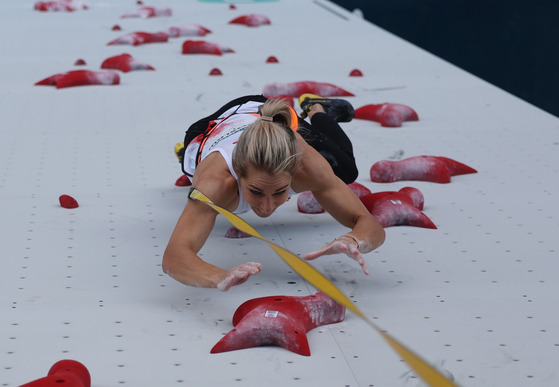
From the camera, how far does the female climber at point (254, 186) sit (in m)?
1.93

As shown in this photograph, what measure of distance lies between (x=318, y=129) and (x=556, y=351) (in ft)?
4.12

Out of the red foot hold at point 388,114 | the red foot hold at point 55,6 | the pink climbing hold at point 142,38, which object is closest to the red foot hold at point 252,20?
the pink climbing hold at point 142,38

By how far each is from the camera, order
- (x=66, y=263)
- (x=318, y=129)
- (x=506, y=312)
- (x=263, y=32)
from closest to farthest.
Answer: (x=506, y=312), (x=66, y=263), (x=318, y=129), (x=263, y=32)

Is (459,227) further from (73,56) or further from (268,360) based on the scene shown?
(73,56)

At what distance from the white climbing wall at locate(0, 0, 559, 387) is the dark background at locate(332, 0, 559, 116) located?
7.45 feet

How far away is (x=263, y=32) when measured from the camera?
22.6 feet

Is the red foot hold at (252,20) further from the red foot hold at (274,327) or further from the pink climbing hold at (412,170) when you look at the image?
the red foot hold at (274,327)

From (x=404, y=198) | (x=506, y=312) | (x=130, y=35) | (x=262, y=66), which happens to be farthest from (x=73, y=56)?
(x=506, y=312)

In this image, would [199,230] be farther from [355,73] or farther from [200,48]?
[200,48]

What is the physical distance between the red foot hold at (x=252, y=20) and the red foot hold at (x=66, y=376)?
5.86m

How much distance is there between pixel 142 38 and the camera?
6234 millimetres

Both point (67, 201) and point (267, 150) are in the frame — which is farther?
point (67, 201)

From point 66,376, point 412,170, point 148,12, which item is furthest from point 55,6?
point 66,376

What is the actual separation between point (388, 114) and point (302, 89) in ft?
2.13
